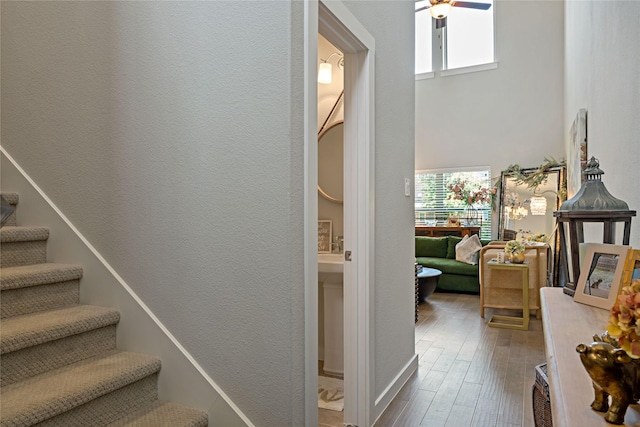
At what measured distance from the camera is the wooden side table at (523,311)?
4.17 meters

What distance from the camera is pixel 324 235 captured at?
10.7 feet

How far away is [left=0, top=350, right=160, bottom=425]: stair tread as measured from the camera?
129 centimetres

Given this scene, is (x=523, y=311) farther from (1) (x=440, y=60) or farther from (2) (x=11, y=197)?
(1) (x=440, y=60)

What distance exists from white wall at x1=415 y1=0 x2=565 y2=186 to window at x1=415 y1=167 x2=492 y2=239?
0.47ft

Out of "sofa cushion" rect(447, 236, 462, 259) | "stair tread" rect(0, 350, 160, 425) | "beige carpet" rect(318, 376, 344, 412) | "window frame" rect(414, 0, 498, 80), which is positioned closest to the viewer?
"stair tread" rect(0, 350, 160, 425)

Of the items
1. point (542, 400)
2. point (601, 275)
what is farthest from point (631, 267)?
point (542, 400)

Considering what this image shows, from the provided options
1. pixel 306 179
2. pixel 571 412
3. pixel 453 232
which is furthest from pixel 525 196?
pixel 571 412

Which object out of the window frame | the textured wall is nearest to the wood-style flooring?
the textured wall

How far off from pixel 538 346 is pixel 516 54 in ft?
17.0

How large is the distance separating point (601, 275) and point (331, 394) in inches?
73.1

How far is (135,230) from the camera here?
1.81m

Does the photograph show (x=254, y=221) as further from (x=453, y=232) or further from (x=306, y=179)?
(x=453, y=232)

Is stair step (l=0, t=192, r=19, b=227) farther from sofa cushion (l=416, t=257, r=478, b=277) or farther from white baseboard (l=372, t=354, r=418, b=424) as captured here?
sofa cushion (l=416, t=257, r=478, b=277)

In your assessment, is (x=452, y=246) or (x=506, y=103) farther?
(x=506, y=103)
